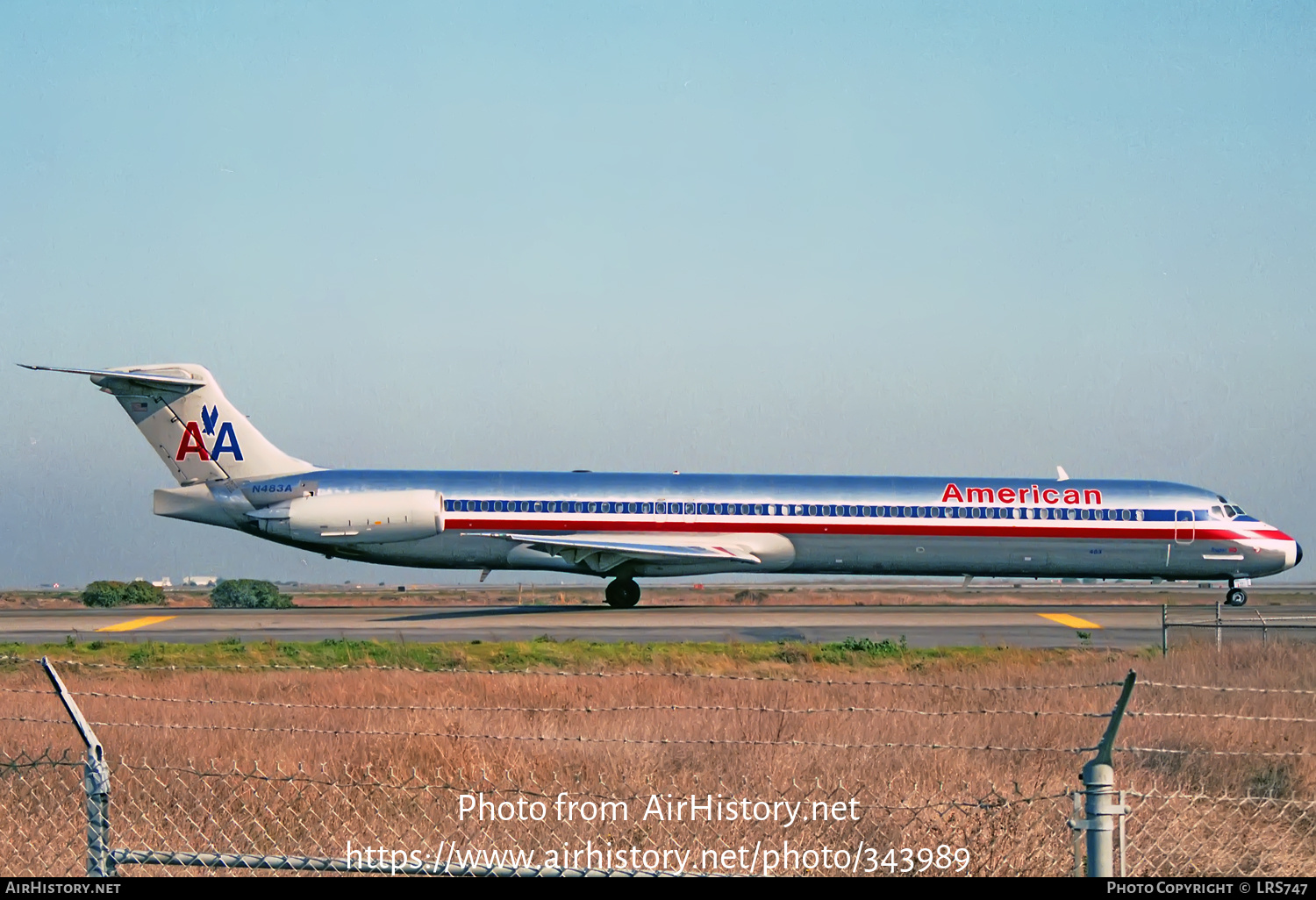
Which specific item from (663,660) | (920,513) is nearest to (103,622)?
(663,660)

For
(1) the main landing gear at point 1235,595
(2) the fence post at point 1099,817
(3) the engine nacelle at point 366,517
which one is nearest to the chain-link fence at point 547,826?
(2) the fence post at point 1099,817

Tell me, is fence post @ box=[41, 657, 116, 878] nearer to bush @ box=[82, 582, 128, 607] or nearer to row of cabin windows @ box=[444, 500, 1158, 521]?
row of cabin windows @ box=[444, 500, 1158, 521]

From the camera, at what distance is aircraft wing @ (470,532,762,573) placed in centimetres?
3203

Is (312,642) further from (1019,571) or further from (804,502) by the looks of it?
(1019,571)

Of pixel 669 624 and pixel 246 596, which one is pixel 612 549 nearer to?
pixel 669 624

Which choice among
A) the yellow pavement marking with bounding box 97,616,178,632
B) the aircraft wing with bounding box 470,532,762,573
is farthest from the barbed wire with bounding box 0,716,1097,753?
the aircraft wing with bounding box 470,532,762,573

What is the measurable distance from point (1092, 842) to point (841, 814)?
10.4 ft

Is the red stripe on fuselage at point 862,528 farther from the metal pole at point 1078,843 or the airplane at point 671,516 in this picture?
the metal pole at point 1078,843

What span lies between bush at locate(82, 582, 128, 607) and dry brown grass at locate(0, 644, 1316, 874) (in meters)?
32.7

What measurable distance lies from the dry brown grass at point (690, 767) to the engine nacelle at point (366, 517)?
16.0 meters

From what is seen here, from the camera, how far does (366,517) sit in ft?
108

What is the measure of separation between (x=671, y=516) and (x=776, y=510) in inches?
106

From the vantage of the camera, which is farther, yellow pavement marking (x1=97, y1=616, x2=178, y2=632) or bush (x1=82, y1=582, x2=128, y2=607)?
bush (x1=82, y1=582, x2=128, y2=607)
